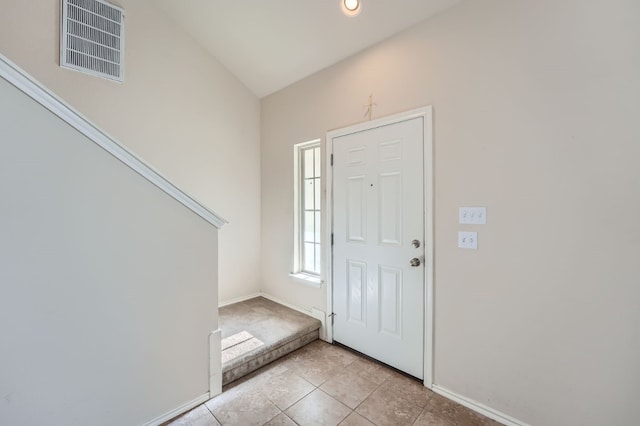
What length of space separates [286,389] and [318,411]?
0.31m

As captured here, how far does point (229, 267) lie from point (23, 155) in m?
2.11

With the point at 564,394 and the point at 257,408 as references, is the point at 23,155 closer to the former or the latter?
the point at 257,408

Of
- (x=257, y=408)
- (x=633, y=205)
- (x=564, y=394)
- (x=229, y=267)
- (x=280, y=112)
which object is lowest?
(x=257, y=408)

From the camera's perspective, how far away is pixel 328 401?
1805 mm

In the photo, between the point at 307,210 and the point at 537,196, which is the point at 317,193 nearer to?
the point at 307,210

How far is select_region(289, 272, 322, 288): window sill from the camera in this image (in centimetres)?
271

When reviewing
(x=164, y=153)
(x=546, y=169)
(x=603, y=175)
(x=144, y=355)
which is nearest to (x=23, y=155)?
(x=144, y=355)

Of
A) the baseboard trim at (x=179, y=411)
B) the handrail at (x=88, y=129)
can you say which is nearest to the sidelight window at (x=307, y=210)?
the handrail at (x=88, y=129)

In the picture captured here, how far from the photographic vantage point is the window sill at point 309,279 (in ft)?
8.88

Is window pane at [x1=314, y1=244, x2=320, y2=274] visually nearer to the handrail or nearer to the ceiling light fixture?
the handrail

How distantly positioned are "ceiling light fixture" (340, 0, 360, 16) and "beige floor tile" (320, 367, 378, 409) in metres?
2.78

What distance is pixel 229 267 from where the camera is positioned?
3104mm

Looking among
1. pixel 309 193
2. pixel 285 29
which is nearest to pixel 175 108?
pixel 285 29

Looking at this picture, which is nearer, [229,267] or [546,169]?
[546,169]
